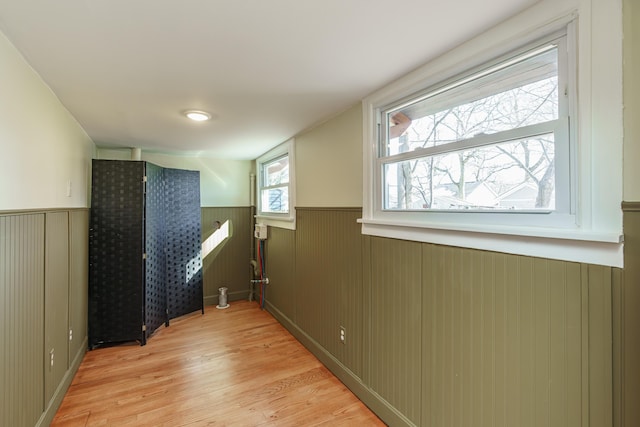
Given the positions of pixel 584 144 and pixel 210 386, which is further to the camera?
pixel 210 386

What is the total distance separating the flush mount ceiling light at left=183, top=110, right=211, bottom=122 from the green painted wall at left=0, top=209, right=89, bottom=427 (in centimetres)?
114

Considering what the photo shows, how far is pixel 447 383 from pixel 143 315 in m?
2.86

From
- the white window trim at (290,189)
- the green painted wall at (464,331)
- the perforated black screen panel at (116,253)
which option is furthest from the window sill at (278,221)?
the perforated black screen panel at (116,253)

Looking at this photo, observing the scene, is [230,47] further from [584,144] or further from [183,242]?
[183,242]

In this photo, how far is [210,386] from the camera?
229 centimetres

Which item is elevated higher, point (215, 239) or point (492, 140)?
point (492, 140)

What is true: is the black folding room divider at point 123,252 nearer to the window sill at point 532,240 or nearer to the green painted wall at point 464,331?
the green painted wall at point 464,331

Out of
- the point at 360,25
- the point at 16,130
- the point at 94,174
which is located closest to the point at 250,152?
the point at 94,174

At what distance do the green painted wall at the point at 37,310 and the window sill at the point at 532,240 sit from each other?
6.77 feet

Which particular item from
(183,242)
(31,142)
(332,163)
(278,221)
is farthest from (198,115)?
(183,242)

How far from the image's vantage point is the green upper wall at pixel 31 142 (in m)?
1.36

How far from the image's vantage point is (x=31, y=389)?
164 cm

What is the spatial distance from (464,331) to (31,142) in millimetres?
2519

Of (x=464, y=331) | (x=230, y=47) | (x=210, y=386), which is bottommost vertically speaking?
(x=210, y=386)
